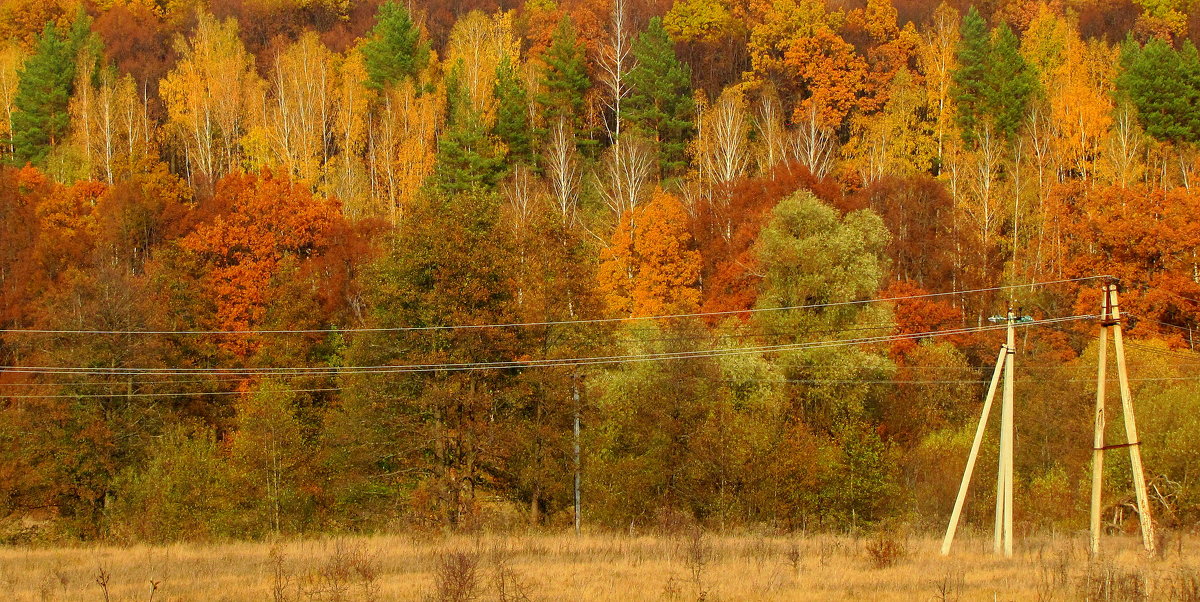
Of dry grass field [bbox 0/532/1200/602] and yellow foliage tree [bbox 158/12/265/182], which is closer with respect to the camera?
dry grass field [bbox 0/532/1200/602]

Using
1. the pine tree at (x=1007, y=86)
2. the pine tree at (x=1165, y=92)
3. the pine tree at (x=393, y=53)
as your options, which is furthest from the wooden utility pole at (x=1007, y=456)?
the pine tree at (x=393, y=53)

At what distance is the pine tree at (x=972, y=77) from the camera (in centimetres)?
7475

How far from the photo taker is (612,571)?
21094 mm

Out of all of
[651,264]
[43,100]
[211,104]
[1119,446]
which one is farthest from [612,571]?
[43,100]

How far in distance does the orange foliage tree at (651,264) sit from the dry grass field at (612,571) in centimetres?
3102

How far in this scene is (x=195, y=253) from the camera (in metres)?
58.3

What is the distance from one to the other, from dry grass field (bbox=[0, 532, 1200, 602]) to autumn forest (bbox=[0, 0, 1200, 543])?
516 centimetres

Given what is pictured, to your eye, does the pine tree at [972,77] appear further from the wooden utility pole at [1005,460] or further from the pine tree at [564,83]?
the wooden utility pole at [1005,460]

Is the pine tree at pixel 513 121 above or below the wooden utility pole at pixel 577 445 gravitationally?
above

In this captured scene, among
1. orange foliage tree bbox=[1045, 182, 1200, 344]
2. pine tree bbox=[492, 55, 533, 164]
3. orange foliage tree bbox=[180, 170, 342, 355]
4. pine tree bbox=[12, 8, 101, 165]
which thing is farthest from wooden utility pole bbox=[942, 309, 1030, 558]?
pine tree bbox=[12, 8, 101, 165]

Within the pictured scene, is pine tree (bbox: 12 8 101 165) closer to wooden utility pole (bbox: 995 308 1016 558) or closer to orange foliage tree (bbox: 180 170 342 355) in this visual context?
orange foliage tree (bbox: 180 170 342 355)

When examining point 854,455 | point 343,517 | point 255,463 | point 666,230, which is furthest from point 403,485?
point 666,230

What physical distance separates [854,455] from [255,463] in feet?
65.4

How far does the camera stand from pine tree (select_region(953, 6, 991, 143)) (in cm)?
7475
